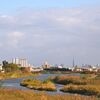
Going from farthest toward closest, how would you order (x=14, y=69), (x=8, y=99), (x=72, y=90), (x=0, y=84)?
(x=14, y=69) → (x=72, y=90) → (x=0, y=84) → (x=8, y=99)

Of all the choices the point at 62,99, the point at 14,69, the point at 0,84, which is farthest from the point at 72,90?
the point at 14,69

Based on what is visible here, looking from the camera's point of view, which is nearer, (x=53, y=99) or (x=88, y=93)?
(x=53, y=99)

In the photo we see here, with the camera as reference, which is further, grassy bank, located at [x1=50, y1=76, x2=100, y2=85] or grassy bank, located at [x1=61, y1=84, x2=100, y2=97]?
grassy bank, located at [x1=50, y1=76, x2=100, y2=85]

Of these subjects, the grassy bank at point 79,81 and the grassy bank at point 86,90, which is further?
the grassy bank at point 79,81

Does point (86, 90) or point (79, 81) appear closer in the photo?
point (86, 90)

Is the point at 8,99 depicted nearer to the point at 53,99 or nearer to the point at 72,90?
the point at 53,99

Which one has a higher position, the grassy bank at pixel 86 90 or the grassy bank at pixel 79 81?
the grassy bank at pixel 79 81

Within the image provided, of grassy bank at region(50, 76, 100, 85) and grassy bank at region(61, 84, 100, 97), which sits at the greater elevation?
grassy bank at region(50, 76, 100, 85)

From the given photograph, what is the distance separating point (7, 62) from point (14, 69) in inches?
953

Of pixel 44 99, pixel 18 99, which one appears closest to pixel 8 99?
pixel 18 99

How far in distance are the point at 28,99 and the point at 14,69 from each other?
454 feet

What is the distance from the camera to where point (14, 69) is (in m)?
168

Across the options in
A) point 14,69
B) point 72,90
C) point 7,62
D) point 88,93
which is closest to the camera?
point 88,93

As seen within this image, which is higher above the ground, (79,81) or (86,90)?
(79,81)
